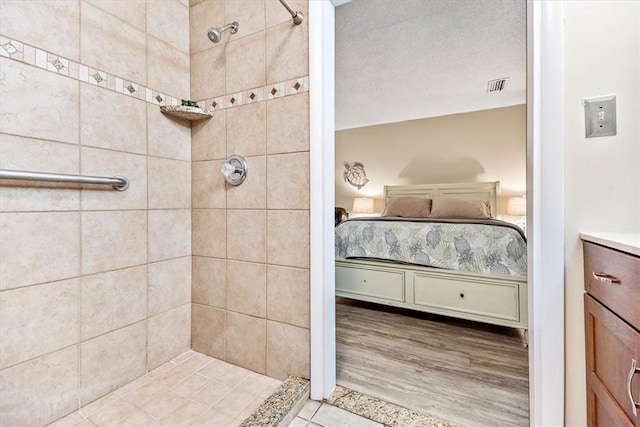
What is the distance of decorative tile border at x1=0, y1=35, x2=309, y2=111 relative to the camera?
1.05 meters

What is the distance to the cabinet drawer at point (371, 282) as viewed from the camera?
93.5 inches

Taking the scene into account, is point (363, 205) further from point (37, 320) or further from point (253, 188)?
point (37, 320)

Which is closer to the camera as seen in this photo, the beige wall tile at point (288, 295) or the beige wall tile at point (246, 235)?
the beige wall tile at point (288, 295)

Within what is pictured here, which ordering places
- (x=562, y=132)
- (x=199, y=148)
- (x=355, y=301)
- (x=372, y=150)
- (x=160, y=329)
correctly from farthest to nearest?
(x=372, y=150)
(x=355, y=301)
(x=199, y=148)
(x=160, y=329)
(x=562, y=132)

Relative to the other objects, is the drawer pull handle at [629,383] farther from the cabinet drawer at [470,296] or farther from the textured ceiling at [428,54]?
the textured ceiling at [428,54]

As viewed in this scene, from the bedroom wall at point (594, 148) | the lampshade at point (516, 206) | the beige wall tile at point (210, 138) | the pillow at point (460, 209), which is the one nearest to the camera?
the bedroom wall at point (594, 148)

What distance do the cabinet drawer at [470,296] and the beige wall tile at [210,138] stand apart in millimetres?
1759

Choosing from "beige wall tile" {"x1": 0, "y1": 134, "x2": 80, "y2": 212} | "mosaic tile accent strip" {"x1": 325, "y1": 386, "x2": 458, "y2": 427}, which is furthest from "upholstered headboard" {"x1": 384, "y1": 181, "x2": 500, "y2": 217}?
"beige wall tile" {"x1": 0, "y1": 134, "x2": 80, "y2": 212}

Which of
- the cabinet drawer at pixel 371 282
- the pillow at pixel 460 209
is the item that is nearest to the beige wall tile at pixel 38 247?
the cabinet drawer at pixel 371 282

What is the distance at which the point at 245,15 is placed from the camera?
1.46 metres

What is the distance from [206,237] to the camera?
161cm

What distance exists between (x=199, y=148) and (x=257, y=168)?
0.45 metres

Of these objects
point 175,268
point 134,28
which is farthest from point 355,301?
point 134,28

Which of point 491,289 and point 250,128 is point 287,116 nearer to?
point 250,128
